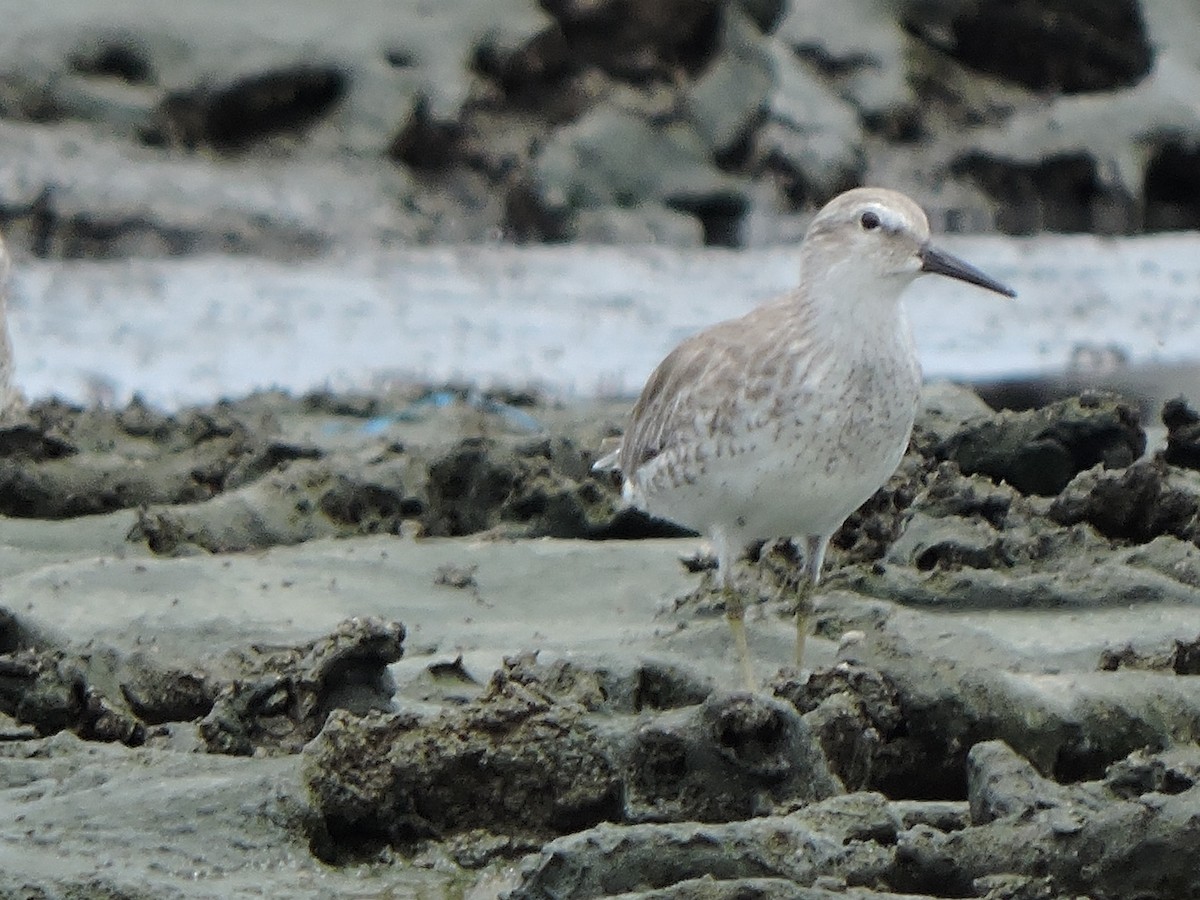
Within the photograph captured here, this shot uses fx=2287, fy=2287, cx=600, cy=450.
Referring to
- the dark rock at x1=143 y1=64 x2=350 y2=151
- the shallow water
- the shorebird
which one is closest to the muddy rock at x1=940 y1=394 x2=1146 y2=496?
the shorebird

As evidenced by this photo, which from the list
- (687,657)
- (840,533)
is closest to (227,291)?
(840,533)

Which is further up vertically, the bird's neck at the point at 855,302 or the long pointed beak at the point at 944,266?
the long pointed beak at the point at 944,266

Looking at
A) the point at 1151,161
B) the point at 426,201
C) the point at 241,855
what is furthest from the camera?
the point at 1151,161

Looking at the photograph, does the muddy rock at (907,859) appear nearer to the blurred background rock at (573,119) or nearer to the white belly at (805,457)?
the white belly at (805,457)

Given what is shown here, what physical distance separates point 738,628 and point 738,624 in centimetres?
2

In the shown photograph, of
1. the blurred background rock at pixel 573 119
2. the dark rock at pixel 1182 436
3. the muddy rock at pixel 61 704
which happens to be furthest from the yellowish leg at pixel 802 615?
the blurred background rock at pixel 573 119

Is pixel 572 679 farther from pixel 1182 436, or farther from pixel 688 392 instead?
pixel 1182 436

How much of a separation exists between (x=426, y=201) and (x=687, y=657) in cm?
1197

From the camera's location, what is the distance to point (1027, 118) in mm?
19188

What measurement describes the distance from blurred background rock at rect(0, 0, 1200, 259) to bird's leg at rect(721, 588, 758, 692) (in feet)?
35.1

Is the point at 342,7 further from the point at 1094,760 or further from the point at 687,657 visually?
the point at 1094,760

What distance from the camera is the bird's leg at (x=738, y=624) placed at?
5.45 metres

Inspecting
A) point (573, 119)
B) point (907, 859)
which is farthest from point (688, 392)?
point (573, 119)

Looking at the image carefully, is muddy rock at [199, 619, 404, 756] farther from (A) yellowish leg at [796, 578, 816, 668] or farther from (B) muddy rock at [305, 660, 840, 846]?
(A) yellowish leg at [796, 578, 816, 668]
